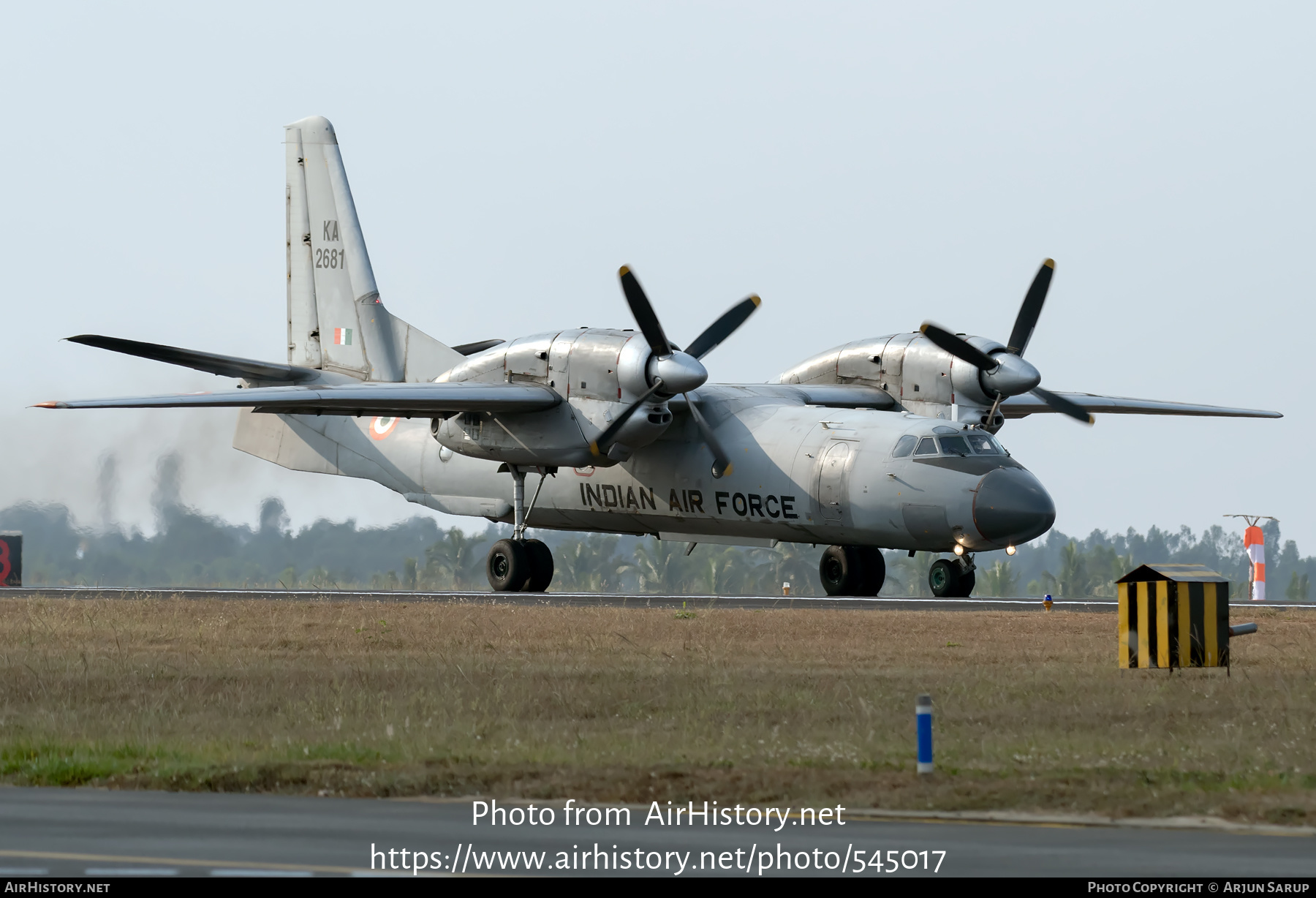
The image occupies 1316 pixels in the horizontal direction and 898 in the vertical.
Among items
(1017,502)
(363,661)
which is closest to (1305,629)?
(1017,502)

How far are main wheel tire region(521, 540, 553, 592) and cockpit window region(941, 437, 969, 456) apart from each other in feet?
33.7

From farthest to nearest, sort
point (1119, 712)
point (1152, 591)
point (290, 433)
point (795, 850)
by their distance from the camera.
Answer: point (290, 433), point (1152, 591), point (1119, 712), point (795, 850)

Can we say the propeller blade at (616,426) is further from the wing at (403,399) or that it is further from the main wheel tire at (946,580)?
the main wheel tire at (946,580)

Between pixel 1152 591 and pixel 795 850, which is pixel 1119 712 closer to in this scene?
pixel 1152 591

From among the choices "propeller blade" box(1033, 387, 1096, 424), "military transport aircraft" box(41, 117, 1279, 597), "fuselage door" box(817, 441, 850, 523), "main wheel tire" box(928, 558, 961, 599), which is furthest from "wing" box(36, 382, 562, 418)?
"propeller blade" box(1033, 387, 1096, 424)

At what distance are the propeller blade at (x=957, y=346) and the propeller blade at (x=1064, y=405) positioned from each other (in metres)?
3.08

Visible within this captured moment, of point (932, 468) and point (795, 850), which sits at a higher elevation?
point (932, 468)

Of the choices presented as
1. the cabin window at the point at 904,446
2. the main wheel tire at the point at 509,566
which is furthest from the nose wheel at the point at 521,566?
the cabin window at the point at 904,446

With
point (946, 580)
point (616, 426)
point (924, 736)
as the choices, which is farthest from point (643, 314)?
→ point (924, 736)

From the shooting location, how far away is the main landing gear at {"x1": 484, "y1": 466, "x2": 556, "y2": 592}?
130ft

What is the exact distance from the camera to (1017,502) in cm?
3256

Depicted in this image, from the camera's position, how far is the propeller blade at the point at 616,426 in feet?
114

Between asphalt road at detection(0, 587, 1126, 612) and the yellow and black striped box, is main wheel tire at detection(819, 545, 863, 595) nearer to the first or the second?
asphalt road at detection(0, 587, 1126, 612)

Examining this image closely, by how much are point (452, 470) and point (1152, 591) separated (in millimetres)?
23803
